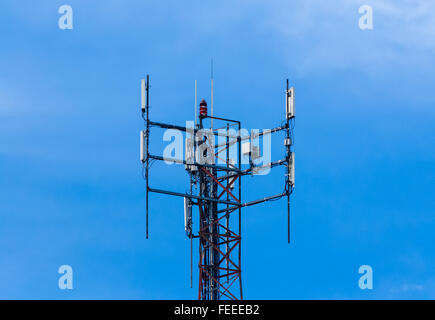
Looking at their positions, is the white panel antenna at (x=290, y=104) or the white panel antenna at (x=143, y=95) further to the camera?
the white panel antenna at (x=290, y=104)

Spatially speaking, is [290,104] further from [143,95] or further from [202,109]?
[143,95]

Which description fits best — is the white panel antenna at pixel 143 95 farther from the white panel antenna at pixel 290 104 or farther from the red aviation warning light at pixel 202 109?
the white panel antenna at pixel 290 104

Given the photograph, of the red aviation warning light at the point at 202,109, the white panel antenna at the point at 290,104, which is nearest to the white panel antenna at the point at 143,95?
the red aviation warning light at the point at 202,109

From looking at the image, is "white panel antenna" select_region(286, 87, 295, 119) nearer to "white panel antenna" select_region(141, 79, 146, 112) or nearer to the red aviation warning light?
the red aviation warning light

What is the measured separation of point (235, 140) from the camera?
92750 mm

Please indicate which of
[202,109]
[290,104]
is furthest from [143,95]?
[290,104]

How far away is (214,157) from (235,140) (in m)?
2.36

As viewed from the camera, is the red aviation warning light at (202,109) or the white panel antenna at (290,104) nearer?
the white panel antenna at (290,104)

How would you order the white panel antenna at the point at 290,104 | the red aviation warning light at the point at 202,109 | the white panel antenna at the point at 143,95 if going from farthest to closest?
1. the red aviation warning light at the point at 202,109
2. the white panel antenna at the point at 290,104
3. the white panel antenna at the point at 143,95

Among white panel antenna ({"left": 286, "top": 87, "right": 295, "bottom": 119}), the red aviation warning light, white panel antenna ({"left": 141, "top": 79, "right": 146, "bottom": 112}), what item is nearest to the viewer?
white panel antenna ({"left": 141, "top": 79, "right": 146, "bottom": 112})

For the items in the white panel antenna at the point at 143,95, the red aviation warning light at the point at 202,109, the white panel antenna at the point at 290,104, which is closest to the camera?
the white panel antenna at the point at 143,95

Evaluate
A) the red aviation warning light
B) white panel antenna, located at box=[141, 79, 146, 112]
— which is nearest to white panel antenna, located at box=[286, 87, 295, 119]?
the red aviation warning light
